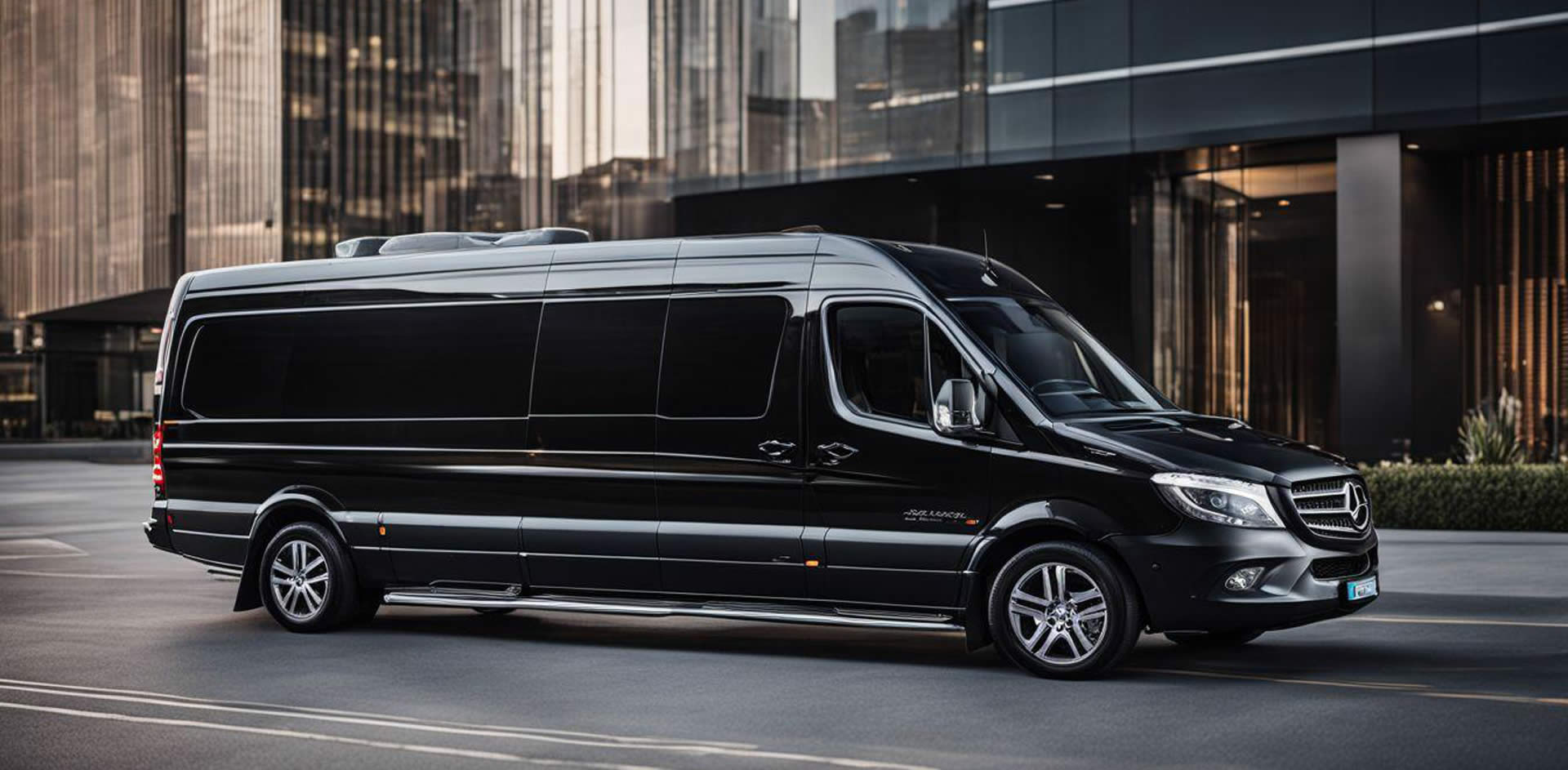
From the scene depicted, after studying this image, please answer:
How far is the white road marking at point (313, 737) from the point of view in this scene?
7.51 metres

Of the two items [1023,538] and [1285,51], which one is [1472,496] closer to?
[1285,51]

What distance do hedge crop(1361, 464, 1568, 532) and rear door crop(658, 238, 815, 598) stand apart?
11.4 meters

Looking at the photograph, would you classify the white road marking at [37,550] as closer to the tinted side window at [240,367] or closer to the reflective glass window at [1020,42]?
the tinted side window at [240,367]

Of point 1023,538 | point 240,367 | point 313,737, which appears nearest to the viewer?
point 313,737

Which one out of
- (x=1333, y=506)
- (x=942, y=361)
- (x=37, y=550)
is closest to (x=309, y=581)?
(x=942, y=361)

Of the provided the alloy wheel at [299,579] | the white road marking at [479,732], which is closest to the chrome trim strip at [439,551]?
the alloy wheel at [299,579]

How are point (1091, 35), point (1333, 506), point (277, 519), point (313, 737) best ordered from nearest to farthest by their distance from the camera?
point (313, 737) < point (1333, 506) < point (277, 519) < point (1091, 35)

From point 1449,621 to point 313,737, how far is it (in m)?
7.92

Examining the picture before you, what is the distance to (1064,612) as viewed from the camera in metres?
9.74

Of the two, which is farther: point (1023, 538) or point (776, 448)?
point (776, 448)

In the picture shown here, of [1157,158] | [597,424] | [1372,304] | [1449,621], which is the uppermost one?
[1157,158]

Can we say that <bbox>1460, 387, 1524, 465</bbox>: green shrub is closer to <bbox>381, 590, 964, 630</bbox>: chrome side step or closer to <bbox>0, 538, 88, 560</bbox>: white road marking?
<bbox>381, 590, 964, 630</bbox>: chrome side step

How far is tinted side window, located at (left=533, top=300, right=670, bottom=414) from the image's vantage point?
37.0 feet

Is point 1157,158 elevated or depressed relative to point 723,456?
elevated
